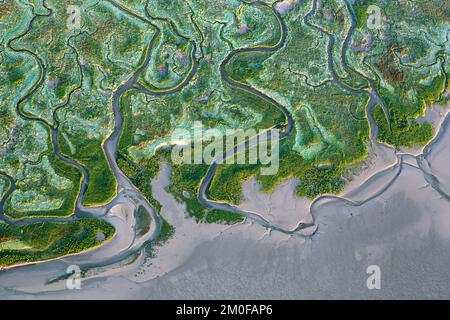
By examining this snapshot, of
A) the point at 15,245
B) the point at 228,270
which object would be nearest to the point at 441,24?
the point at 228,270

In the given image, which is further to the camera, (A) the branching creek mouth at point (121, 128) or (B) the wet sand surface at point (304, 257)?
(A) the branching creek mouth at point (121, 128)

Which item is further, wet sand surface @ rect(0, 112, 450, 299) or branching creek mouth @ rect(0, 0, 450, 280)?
branching creek mouth @ rect(0, 0, 450, 280)

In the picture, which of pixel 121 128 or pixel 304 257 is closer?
pixel 304 257

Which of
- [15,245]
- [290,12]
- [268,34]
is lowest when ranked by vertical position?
[15,245]

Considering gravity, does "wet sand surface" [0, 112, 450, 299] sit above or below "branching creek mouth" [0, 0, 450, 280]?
below

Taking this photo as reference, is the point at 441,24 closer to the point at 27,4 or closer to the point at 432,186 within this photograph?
the point at 432,186

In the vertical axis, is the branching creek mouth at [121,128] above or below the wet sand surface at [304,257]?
above

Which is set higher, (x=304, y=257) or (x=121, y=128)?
(x=121, y=128)
